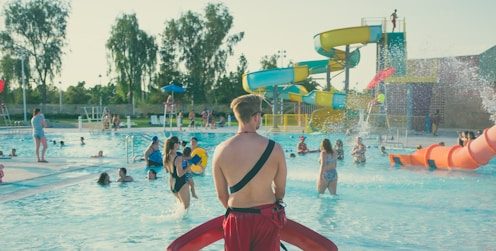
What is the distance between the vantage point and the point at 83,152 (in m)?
18.7

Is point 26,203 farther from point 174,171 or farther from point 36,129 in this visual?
point 36,129

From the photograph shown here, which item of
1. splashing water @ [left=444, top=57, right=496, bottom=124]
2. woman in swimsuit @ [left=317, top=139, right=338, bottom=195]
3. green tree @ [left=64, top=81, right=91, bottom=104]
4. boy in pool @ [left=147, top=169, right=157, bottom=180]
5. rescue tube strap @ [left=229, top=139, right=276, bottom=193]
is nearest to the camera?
rescue tube strap @ [left=229, top=139, right=276, bottom=193]

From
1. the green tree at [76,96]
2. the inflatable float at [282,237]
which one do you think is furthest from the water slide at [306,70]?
the green tree at [76,96]

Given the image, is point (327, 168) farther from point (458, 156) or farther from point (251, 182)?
point (251, 182)

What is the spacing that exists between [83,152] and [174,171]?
39.7ft

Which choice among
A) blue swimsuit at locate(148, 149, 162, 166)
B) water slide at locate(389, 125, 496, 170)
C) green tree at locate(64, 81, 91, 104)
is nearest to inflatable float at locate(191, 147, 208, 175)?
blue swimsuit at locate(148, 149, 162, 166)

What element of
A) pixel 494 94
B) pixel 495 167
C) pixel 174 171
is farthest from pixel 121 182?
pixel 494 94

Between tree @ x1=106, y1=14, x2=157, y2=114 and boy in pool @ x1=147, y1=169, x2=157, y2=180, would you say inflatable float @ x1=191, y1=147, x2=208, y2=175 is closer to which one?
boy in pool @ x1=147, y1=169, x2=157, y2=180

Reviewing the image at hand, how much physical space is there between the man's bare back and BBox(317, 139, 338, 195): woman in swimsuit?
632 centimetres

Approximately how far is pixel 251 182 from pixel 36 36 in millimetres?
51314

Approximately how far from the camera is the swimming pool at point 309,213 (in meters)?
6.62

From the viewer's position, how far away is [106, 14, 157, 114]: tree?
165 feet

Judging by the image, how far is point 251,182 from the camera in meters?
3.11

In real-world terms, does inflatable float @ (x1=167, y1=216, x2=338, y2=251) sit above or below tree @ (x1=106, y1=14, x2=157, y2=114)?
below
